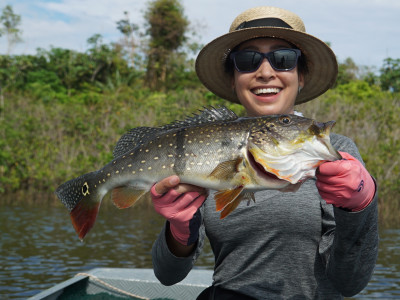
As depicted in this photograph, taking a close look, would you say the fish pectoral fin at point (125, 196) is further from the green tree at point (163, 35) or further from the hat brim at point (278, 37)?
the green tree at point (163, 35)

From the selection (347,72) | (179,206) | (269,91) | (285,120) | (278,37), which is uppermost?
(347,72)

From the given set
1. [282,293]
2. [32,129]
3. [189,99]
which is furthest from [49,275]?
[189,99]

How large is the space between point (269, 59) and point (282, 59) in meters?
0.08

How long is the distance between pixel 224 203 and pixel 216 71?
5.63ft

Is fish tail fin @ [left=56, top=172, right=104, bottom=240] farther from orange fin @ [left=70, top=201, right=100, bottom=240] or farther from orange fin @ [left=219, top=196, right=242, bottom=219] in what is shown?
orange fin @ [left=219, top=196, right=242, bottom=219]

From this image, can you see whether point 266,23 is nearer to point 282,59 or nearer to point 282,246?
point 282,59

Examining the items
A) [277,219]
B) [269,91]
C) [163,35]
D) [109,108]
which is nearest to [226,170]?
[277,219]

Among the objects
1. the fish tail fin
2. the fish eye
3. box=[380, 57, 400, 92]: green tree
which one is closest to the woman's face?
the fish eye

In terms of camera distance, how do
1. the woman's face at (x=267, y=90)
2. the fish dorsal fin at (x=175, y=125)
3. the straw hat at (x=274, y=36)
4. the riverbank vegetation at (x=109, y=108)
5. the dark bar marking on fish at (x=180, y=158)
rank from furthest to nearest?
the riverbank vegetation at (x=109, y=108) < the straw hat at (x=274, y=36) < the woman's face at (x=267, y=90) < the fish dorsal fin at (x=175, y=125) < the dark bar marking on fish at (x=180, y=158)

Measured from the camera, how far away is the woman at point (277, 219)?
2514mm

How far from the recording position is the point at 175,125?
2912mm

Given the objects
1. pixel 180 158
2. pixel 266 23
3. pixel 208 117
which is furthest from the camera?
pixel 266 23

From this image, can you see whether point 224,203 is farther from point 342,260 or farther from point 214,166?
point 342,260

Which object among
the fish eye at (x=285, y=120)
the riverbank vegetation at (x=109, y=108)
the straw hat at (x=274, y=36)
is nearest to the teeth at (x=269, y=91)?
the straw hat at (x=274, y=36)
